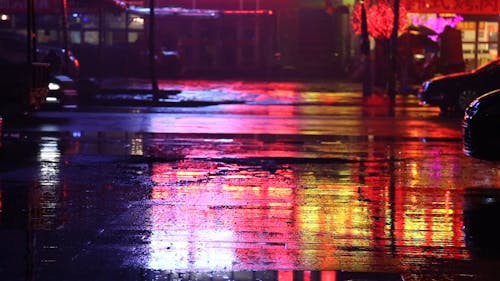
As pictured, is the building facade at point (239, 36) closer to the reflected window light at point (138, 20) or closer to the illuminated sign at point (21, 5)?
the reflected window light at point (138, 20)

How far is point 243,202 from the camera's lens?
940 centimetres

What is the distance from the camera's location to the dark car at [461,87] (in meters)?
21.2

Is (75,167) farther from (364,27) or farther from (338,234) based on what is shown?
(364,27)

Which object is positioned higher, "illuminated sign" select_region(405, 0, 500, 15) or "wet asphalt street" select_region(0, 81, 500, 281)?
"illuminated sign" select_region(405, 0, 500, 15)

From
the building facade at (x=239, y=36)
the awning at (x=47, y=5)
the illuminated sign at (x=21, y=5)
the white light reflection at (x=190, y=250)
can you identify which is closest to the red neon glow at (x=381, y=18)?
the awning at (x=47, y=5)

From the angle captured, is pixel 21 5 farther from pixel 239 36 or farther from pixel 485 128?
pixel 485 128

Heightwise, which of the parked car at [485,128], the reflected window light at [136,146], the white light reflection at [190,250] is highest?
the parked car at [485,128]

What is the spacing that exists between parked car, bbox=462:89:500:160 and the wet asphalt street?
446 millimetres

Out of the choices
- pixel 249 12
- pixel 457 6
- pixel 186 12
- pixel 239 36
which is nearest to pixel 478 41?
pixel 249 12

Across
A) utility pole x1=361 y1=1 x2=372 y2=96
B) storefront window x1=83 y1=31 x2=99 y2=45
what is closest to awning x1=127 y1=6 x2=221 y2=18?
storefront window x1=83 y1=31 x2=99 y2=45

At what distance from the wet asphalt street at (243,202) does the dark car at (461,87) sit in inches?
116

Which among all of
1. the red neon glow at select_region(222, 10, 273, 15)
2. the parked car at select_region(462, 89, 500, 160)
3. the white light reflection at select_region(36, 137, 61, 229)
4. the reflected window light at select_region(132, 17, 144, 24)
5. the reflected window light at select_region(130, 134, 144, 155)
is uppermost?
the red neon glow at select_region(222, 10, 273, 15)

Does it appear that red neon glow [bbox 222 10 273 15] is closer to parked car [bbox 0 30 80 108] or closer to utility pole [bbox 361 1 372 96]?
utility pole [bbox 361 1 372 96]

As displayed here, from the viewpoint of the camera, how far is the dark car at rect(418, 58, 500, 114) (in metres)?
21.2
